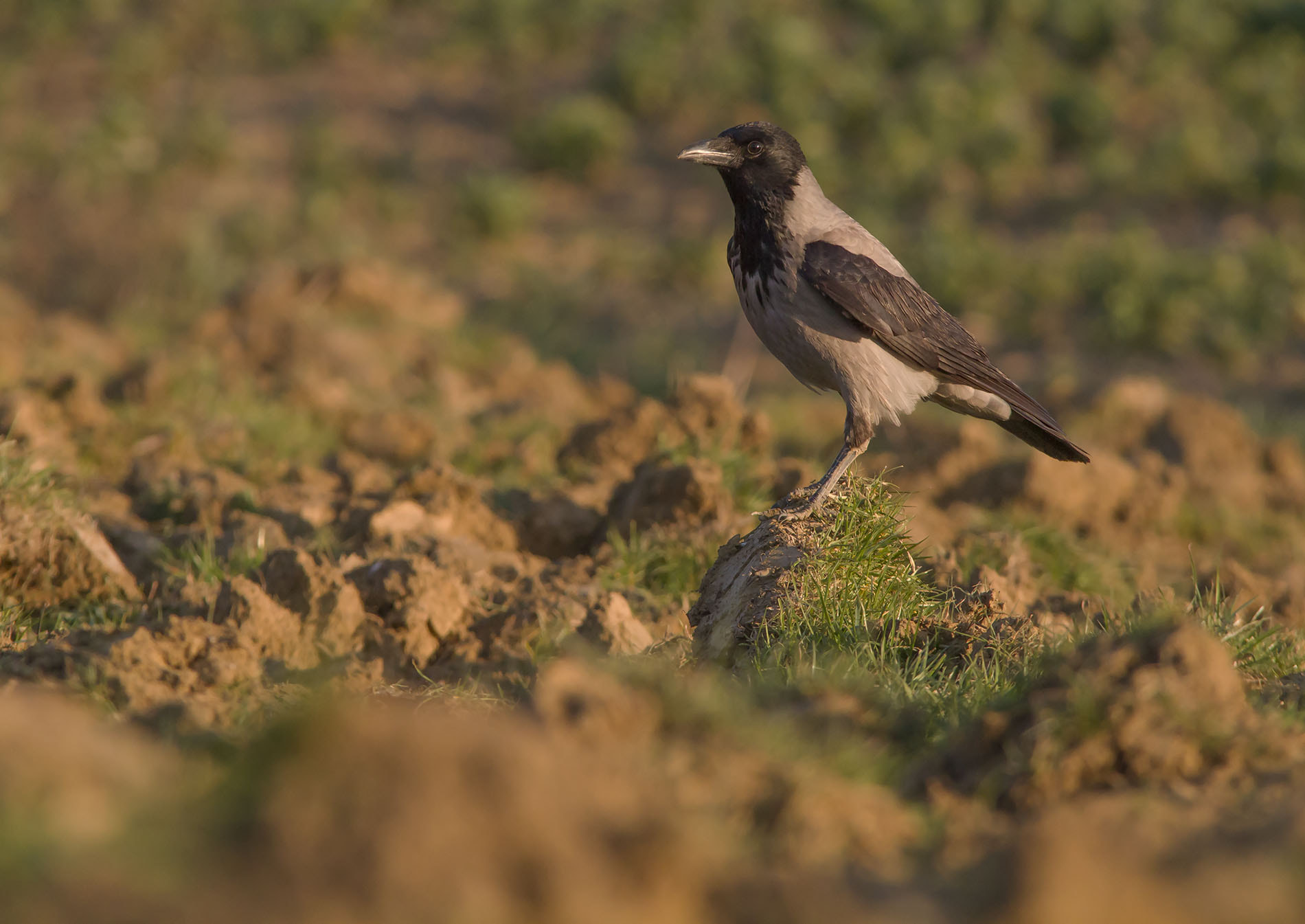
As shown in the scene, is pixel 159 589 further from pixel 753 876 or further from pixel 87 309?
pixel 87 309

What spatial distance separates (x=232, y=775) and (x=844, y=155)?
50.6ft

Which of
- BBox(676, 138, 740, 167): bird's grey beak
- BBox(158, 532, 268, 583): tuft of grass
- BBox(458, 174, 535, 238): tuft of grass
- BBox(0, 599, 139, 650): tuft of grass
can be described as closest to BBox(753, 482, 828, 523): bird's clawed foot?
BBox(676, 138, 740, 167): bird's grey beak

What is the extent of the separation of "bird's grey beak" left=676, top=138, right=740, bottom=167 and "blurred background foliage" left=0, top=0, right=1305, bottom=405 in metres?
5.35

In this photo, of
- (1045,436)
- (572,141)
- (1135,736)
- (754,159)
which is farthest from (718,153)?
(572,141)

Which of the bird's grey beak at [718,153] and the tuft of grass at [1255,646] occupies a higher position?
the bird's grey beak at [718,153]

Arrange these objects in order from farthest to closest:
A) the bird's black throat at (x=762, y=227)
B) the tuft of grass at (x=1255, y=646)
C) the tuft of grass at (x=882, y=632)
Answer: the bird's black throat at (x=762, y=227)
the tuft of grass at (x=1255, y=646)
the tuft of grass at (x=882, y=632)

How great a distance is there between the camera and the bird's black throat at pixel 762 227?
5930mm

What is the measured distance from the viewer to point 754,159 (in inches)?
244

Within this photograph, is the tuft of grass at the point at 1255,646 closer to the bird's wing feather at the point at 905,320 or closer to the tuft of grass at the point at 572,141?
the bird's wing feather at the point at 905,320

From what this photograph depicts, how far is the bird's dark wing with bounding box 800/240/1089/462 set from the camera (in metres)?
5.78

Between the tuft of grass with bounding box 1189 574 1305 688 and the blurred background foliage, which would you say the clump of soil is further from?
the blurred background foliage

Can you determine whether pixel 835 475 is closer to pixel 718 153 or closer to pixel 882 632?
pixel 882 632

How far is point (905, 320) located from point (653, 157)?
1196cm

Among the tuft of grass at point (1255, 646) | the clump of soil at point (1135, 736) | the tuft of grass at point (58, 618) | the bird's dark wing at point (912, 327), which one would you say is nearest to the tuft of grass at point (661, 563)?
the bird's dark wing at point (912, 327)
